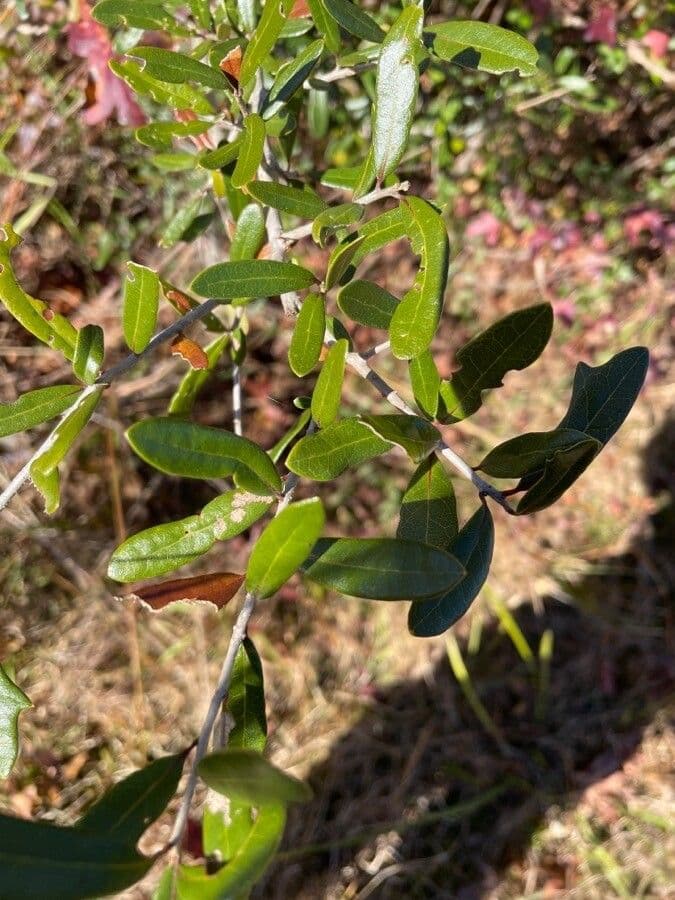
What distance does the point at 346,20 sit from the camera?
0.83 meters

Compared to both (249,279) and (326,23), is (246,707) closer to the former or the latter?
(249,279)

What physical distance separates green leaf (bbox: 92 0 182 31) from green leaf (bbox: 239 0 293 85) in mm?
179

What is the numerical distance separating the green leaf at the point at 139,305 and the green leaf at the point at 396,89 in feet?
0.93

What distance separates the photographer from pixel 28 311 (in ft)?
2.63

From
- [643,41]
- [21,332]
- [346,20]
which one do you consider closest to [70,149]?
[21,332]

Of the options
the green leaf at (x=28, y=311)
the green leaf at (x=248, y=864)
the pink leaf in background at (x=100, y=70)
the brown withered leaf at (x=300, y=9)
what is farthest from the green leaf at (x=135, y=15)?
the green leaf at (x=248, y=864)

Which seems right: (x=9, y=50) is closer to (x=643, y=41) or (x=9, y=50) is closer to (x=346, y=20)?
(x=346, y=20)

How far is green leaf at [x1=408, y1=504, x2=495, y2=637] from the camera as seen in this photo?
0.73 meters

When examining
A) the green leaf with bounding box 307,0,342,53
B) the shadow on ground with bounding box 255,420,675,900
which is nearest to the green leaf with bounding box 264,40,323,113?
the green leaf with bounding box 307,0,342,53

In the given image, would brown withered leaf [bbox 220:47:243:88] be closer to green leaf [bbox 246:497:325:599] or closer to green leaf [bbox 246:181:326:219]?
green leaf [bbox 246:181:326:219]

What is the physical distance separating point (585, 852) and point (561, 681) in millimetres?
535

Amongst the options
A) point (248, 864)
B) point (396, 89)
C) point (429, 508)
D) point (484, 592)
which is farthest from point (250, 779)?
point (484, 592)

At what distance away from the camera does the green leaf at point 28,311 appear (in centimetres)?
79

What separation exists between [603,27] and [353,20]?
3.80 ft
